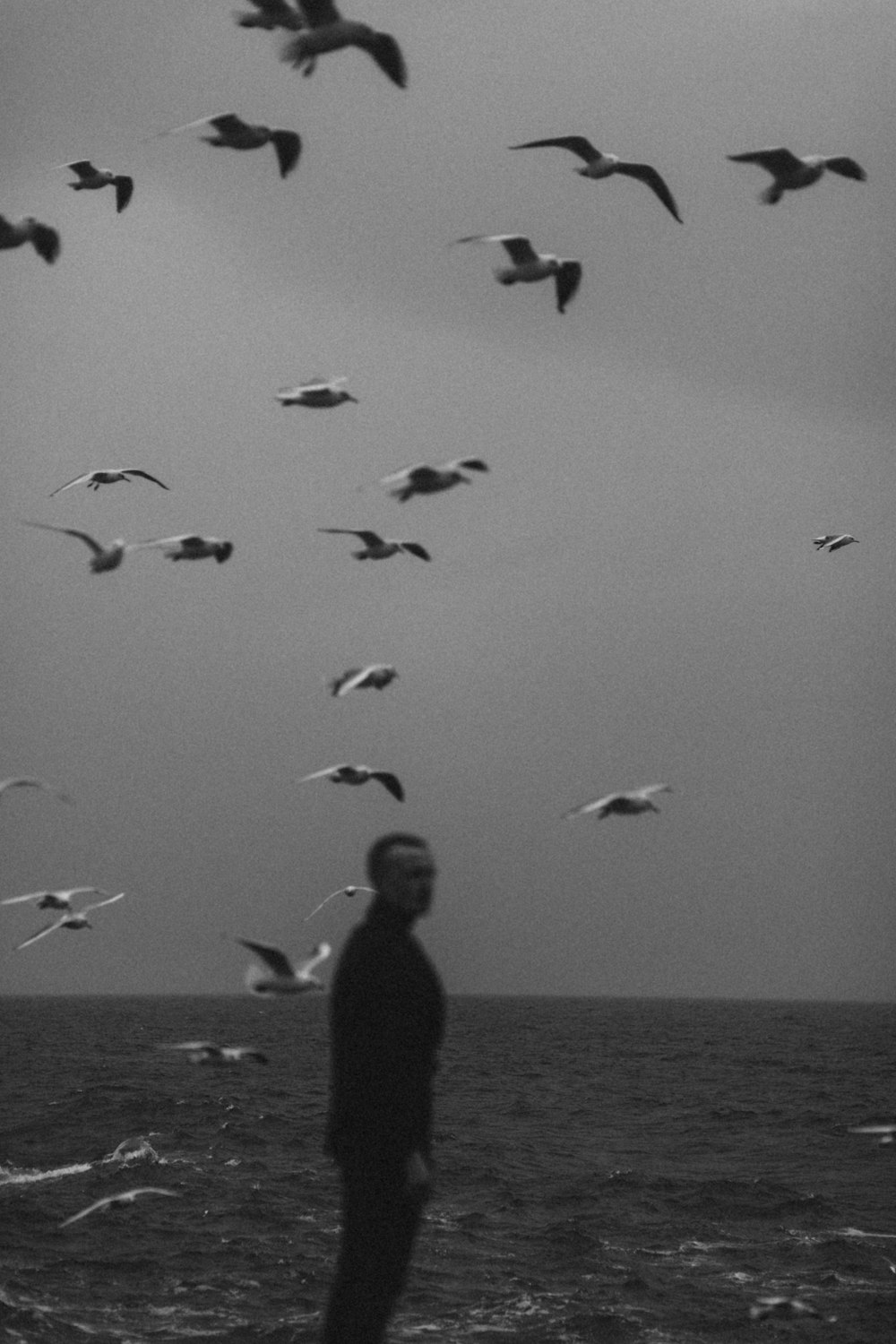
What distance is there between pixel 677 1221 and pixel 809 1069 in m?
52.6

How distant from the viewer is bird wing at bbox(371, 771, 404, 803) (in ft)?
38.1

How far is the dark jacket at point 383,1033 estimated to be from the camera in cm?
641

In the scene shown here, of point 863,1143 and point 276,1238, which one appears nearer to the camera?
point 276,1238

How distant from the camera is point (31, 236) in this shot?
1019cm

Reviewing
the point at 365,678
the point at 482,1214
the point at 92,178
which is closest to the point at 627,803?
the point at 365,678

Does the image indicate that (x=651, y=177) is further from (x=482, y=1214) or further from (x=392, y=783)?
(x=482, y=1214)

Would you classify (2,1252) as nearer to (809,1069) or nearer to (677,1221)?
(677,1221)

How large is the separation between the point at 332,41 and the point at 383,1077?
6.08m

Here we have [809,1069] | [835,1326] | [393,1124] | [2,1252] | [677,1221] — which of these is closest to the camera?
[393,1124]

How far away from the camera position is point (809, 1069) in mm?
81438

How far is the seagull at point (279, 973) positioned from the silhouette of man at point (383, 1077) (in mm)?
1111

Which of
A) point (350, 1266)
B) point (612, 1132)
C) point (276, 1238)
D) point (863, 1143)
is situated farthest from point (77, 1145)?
point (350, 1266)

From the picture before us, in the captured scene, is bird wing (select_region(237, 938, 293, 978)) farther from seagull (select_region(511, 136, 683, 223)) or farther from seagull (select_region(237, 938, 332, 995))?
seagull (select_region(511, 136, 683, 223))

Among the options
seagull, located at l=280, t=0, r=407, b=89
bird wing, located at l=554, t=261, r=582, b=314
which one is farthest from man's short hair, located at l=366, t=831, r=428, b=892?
bird wing, located at l=554, t=261, r=582, b=314
